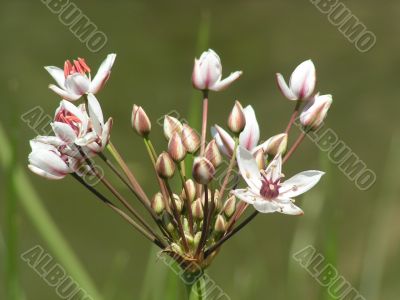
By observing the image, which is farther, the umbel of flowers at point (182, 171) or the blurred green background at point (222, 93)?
the blurred green background at point (222, 93)

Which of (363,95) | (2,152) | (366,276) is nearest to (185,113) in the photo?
(363,95)

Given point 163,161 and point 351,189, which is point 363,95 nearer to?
point 351,189

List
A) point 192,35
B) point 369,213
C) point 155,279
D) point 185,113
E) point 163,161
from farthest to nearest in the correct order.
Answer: point 192,35
point 185,113
point 369,213
point 155,279
point 163,161

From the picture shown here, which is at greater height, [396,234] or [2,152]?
[2,152]

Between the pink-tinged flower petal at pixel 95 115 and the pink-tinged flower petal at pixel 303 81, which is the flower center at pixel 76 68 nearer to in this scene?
the pink-tinged flower petal at pixel 95 115

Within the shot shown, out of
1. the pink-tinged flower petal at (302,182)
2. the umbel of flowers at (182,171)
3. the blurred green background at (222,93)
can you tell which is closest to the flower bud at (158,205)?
the umbel of flowers at (182,171)

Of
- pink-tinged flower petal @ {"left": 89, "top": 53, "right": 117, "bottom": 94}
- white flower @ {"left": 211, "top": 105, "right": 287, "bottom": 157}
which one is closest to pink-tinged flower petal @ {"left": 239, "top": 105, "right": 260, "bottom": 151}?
white flower @ {"left": 211, "top": 105, "right": 287, "bottom": 157}
